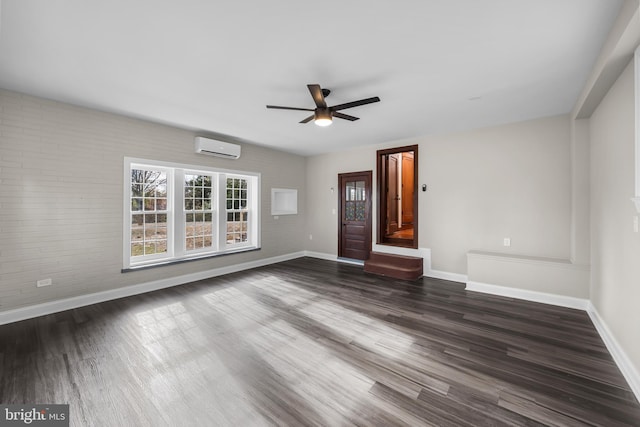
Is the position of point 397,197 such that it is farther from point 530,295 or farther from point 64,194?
point 64,194

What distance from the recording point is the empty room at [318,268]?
1844 mm

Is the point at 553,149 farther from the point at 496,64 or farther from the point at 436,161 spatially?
the point at 496,64

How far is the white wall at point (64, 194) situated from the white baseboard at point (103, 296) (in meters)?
0.07

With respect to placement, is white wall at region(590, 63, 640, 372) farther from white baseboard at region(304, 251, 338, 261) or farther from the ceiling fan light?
white baseboard at region(304, 251, 338, 261)

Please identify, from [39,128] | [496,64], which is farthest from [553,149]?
[39,128]

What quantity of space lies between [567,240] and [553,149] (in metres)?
1.39

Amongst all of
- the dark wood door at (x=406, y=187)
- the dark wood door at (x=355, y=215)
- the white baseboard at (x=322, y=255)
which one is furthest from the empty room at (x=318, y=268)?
the dark wood door at (x=406, y=187)

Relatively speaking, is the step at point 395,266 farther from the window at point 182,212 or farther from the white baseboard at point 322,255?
the window at point 182,212

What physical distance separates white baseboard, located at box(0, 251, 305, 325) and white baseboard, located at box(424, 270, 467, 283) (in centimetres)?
378

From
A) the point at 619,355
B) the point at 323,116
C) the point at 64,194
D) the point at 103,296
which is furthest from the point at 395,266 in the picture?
the point at 64,194

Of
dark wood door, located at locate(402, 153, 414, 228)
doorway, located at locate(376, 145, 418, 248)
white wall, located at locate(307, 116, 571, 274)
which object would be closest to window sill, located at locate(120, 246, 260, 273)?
doorway, located at locate(376, 145, 418, 248)

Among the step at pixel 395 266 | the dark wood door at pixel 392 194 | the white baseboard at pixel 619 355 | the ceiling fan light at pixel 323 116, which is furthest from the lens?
the dark wood door at pixel 392 194

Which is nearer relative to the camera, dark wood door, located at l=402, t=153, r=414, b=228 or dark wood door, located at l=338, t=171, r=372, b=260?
dark wood door, located at l=338, t=171, r=372, b=260

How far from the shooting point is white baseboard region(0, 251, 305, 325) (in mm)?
3084
